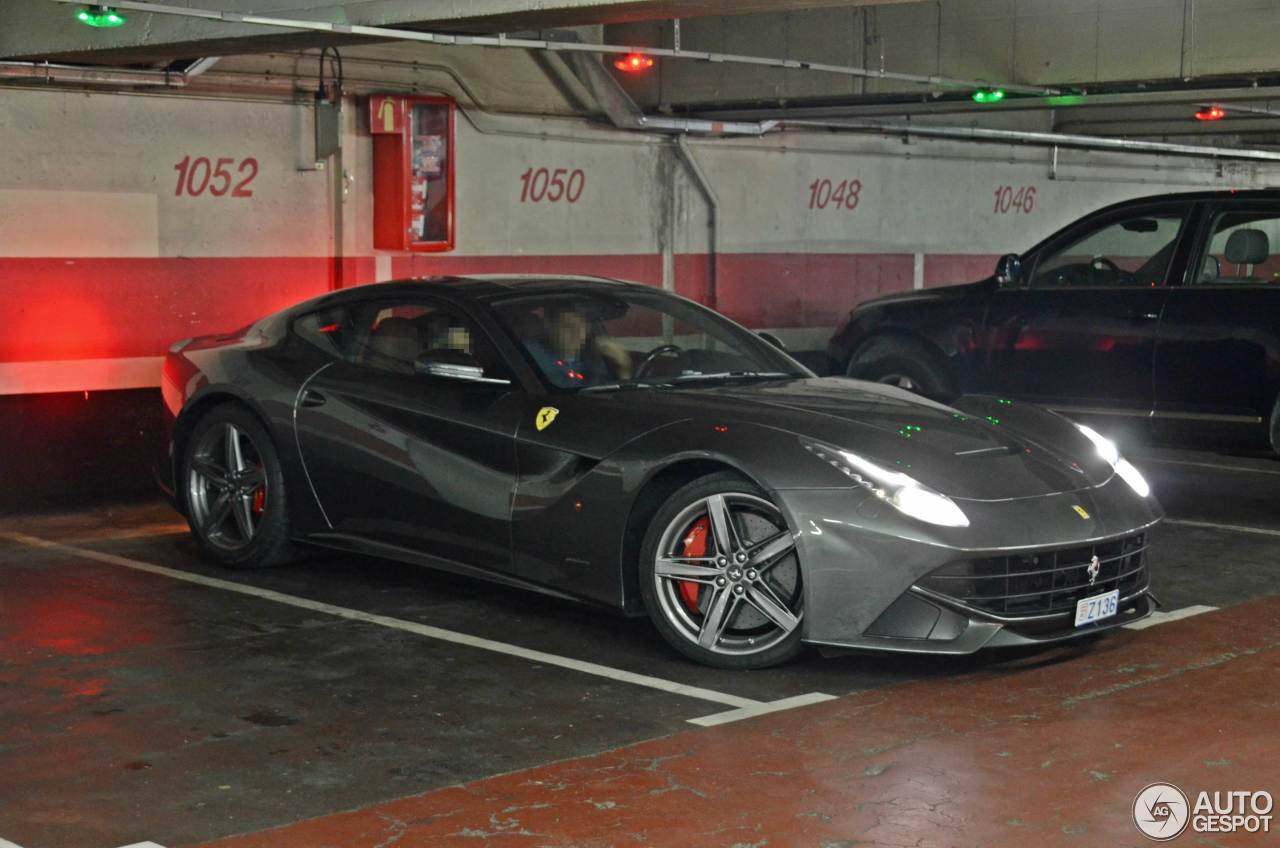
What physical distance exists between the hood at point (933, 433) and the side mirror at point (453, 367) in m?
0.74

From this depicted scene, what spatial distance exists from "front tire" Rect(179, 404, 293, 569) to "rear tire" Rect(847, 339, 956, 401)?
4.69 meters

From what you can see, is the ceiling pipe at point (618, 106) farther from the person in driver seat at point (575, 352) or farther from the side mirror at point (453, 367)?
the side mirror at point (453, 367)

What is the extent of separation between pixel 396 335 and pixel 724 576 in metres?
2.12

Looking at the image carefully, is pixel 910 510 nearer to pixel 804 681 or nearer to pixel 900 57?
pixel 804 681

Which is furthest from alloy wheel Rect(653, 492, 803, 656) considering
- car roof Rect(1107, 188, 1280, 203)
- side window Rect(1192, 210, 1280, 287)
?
car roof Rect(1107, 188, 1280, 203)

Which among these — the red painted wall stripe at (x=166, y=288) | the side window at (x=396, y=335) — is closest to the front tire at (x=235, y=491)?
the side window at (x=396, y=335)

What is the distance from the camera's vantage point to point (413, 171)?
452 inches

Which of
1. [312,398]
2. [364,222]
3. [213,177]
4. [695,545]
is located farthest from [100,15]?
[695,545]

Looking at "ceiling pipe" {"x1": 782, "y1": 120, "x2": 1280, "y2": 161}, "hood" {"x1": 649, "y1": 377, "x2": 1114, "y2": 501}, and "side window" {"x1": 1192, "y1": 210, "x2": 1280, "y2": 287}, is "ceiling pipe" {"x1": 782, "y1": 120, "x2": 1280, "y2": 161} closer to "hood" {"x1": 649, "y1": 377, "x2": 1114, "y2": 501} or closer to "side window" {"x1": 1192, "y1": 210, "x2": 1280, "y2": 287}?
"side window" {"x1": 1192, "y1": 210, "x2": 1280, "y2": 287}

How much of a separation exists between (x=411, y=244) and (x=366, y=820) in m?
7.51

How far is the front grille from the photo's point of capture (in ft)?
18.5

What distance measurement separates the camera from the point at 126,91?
10.1 meters

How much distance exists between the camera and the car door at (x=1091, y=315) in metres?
9.65

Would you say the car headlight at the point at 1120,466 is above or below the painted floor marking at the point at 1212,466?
above
